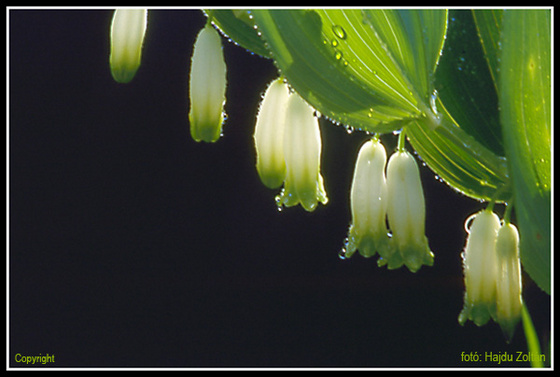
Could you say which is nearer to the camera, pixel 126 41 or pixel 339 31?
pixel 339 31

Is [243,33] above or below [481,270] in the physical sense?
above

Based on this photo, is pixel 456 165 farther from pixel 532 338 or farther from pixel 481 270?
pixel 532 338

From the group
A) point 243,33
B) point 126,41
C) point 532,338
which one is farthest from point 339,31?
point 532,338

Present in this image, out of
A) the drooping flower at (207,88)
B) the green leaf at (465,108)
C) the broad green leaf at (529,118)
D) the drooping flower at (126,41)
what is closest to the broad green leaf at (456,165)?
the green leaf at (465,108)

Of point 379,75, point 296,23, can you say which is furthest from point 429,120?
point 296,23

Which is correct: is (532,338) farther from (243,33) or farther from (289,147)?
(243,33)

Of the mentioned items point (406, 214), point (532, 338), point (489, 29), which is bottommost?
point (532, 338)

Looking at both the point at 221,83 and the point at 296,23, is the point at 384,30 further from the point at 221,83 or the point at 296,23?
the point at 221,83
